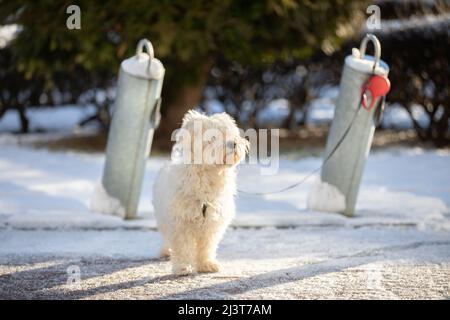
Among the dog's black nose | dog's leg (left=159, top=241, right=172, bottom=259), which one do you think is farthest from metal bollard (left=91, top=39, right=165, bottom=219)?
the dog's black nose

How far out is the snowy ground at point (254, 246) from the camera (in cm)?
452

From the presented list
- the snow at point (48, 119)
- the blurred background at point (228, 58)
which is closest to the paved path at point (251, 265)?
the blurred background at point (228, 58)

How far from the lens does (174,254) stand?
488 cm

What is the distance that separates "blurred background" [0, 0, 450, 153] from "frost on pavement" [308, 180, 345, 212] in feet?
13.2

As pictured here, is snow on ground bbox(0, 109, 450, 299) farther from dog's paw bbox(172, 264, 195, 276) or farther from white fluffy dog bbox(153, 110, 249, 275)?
white fluffy dog bbox(153, 110, 249, 275)

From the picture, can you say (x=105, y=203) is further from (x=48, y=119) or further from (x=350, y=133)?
(x=48, y=119)

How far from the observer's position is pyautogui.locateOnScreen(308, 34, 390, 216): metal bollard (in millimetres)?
6840

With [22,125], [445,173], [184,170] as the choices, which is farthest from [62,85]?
[184,170]

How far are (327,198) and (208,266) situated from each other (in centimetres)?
257

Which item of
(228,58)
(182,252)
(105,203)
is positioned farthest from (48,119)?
(182,252)

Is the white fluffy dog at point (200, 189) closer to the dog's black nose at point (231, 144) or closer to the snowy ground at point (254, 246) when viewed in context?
the dog's black nose at point (231, 144)

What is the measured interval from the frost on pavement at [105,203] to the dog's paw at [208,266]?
2.12m
